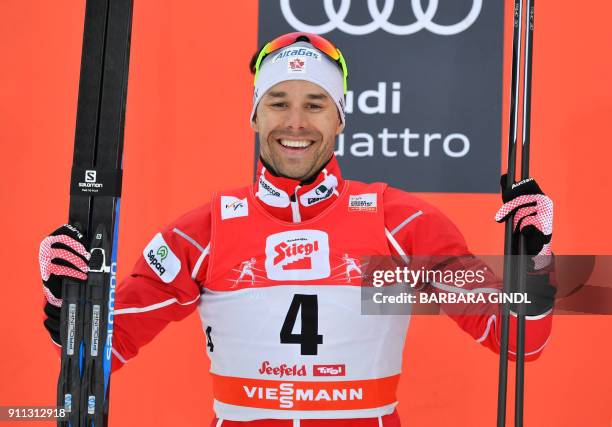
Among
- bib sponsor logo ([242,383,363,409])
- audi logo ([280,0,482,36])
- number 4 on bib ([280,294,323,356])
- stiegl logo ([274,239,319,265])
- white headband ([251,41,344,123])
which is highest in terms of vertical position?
audi logo ([280,0,482,36])

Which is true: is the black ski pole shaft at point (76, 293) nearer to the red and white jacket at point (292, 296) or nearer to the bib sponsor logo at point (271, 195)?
the red and white jacket at point (292, 296)

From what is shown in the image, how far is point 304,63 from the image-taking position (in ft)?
5.55

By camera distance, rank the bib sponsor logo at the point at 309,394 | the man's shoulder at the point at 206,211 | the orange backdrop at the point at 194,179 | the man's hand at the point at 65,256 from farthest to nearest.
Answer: the orange backdrop at the point at 194,179
the man's shoulder at the point at 206,211
the bib sponsor logo at the point at 309,394
the man's hand at the point at 65,256

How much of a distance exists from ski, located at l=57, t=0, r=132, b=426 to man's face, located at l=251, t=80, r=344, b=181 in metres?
0.39

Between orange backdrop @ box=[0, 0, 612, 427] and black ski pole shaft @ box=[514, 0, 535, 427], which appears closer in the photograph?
black ski pole shaft @ box=[514, 0, 535, 427]

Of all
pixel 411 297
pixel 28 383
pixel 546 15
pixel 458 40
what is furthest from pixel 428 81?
pixel 28 383

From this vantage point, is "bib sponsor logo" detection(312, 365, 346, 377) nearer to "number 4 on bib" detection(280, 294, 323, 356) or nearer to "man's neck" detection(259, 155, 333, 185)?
"number 4 on bib" detection(280, 294, 323, 356)

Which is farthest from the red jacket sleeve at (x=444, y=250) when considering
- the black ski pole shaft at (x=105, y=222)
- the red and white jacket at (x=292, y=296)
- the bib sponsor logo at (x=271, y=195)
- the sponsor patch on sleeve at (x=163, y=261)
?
the black ski pole shaft at (x=105, y=222)

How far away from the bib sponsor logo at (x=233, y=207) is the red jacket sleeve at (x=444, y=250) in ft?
1.10

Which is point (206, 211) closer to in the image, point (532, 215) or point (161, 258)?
point (161, 258)

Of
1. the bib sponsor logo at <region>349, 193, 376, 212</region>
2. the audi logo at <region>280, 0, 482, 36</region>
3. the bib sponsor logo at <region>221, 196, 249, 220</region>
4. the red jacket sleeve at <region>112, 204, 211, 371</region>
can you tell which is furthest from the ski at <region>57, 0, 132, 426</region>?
the audi logo at <region>280, 0, 482, 36</region>

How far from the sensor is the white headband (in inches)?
66.4

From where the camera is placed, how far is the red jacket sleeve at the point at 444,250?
5.45 feet

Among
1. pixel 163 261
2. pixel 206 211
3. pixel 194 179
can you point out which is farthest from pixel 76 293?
pixel 194 179
